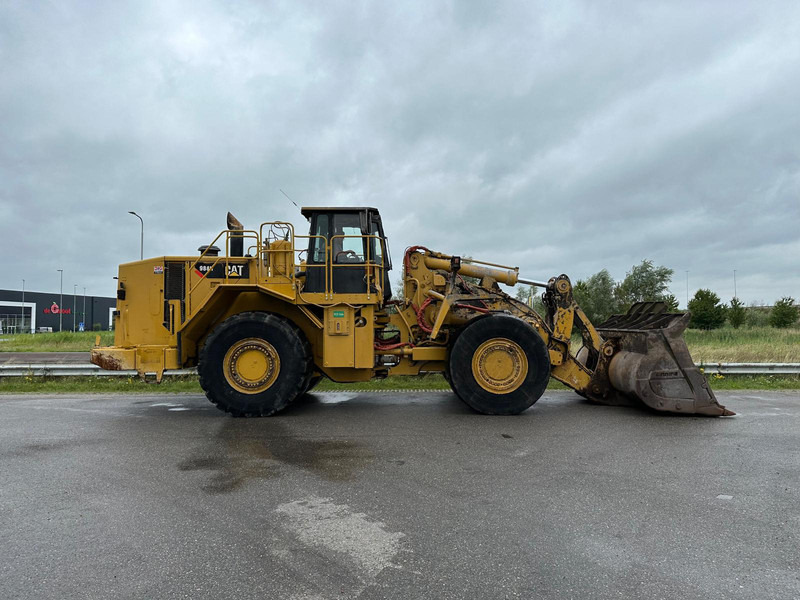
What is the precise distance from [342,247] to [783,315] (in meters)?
36.3

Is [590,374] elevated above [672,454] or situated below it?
above

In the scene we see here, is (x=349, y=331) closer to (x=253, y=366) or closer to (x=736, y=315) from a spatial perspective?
(x=253, y=366)

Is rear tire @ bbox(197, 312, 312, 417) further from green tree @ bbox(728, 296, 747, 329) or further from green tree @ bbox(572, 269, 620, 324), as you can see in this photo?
green tree @ bbox(728, 296, 747, 329)

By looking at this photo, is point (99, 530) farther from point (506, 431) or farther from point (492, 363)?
point (492, 363)

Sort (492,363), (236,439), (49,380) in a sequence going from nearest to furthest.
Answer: (236,439), (492,363), (49,380)

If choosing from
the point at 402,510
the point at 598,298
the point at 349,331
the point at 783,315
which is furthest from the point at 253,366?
the point at 783,315

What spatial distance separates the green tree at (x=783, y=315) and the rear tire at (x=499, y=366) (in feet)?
111

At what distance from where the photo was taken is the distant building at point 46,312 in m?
59.8

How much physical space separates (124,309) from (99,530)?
4.80m

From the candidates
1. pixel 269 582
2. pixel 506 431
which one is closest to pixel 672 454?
pixel 506 431

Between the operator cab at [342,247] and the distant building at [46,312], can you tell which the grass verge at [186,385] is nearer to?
the operator cab at [342,247]

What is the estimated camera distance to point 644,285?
30.2 m

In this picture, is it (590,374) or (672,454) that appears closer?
(672,454)

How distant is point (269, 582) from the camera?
2523 mm
